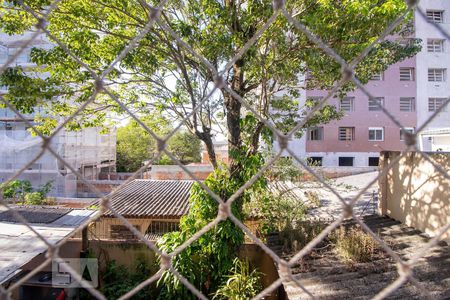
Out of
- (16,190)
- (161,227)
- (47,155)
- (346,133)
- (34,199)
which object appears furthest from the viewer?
(346,133)

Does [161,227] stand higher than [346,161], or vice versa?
[346,161]

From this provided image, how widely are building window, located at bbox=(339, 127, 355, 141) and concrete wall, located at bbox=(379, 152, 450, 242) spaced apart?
25.4 ft

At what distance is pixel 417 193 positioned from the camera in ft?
10.6

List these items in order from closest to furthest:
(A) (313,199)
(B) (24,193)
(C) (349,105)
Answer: (A) (313,199)
(B) (24,193)
(C) (349,105)

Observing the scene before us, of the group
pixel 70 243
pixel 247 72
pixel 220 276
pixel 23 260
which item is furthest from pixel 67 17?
pixel 220 276

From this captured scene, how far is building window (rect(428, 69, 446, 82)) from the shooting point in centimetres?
1127

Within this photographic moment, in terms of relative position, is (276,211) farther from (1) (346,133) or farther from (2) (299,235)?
(1) (346,133)

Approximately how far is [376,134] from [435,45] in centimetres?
359

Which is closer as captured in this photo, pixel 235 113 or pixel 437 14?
pixel 235 113

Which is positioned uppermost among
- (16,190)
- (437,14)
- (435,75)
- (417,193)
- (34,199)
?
(437,14)

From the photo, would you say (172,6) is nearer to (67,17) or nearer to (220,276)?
(67,17)

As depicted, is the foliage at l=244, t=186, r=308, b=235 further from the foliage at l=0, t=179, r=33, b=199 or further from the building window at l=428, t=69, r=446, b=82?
the building window at l=428, t=69, r=446, b=82

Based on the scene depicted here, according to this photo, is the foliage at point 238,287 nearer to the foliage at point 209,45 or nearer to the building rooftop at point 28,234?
the foliage at point 209,45

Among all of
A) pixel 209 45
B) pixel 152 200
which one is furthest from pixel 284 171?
pixel 152 200
